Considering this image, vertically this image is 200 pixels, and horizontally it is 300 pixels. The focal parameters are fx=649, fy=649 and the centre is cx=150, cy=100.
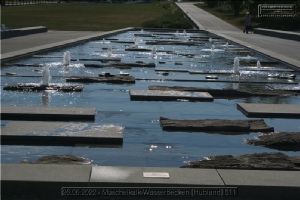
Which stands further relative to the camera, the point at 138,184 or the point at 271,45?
the point at 271,45

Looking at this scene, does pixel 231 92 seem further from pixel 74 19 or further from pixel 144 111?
pixel 74 19

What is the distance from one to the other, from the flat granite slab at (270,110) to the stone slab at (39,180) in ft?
13.9

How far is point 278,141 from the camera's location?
25.1ft

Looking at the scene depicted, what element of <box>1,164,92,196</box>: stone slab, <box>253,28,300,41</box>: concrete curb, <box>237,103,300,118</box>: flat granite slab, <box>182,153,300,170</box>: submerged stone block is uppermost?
<box>253,28,300,41</box>: concrete curb

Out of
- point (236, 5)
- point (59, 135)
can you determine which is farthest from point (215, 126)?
point (236, 5)

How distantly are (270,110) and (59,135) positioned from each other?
3.53m

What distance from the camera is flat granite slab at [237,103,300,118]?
9.37 m

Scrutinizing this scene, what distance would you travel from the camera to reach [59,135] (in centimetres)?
747

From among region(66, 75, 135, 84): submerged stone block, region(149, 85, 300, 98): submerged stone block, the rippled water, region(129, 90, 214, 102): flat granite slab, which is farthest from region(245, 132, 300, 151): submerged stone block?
region(66, 75, 135, 84): submerged stone block

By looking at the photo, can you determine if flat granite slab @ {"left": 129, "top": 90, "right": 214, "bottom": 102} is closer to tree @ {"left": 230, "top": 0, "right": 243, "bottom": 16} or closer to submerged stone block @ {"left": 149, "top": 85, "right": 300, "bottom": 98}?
submerged stone block @ {"left": 149, "top": 85, "right": 300, "bottom": 98}

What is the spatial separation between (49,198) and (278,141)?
10.8ft

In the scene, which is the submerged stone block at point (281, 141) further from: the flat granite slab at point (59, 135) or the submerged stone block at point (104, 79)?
the submerged stone block at point (104, 79)

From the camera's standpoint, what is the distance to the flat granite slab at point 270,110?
30.7 feet

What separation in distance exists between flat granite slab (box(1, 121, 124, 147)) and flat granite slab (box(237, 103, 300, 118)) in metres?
2.36
